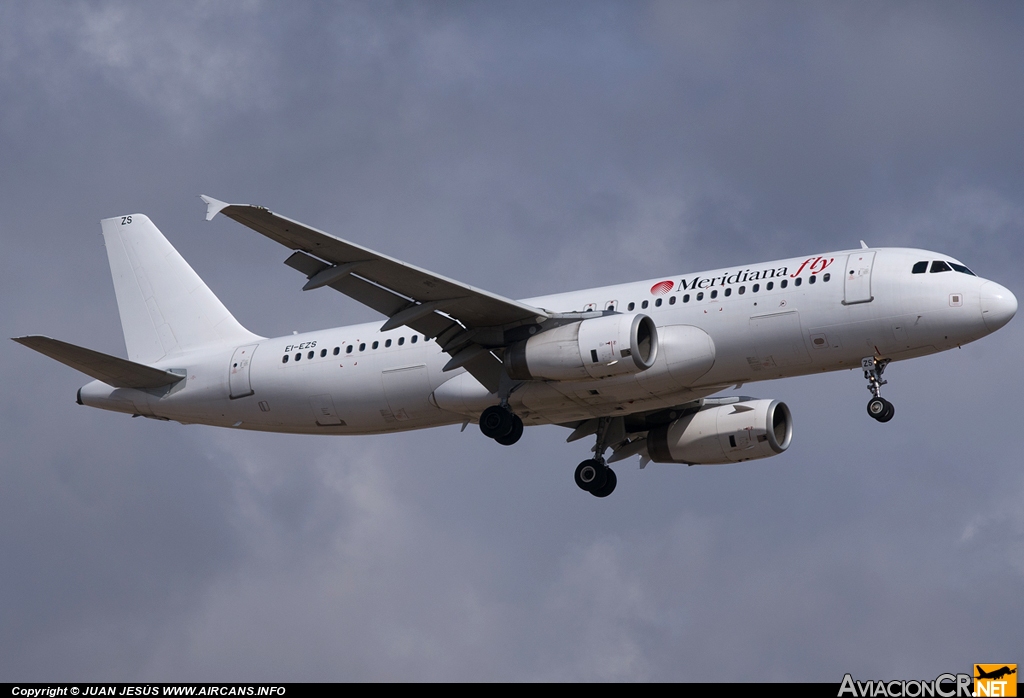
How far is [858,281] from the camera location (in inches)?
1444

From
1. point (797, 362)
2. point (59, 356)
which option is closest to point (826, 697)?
point (797, 362)

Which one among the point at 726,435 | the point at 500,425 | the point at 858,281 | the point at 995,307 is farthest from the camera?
the point at 726,435

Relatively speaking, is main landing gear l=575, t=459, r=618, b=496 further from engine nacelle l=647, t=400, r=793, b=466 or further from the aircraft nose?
the aircraft nose

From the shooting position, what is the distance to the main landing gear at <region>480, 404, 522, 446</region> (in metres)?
38.9

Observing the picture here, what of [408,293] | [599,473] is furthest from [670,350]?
[599,473]

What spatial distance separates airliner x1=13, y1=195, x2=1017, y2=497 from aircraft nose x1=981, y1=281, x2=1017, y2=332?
1.7 inches

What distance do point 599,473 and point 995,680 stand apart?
49.4 feet

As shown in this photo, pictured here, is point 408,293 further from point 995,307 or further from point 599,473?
point 995,307

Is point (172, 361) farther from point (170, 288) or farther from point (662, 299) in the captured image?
point (662, 299)

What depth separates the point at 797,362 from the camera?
122ft

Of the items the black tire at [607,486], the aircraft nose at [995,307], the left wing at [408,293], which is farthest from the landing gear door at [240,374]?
the aircraft nose at [995,307]

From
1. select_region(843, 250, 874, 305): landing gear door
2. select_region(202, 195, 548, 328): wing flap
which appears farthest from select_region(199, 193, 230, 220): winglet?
select_region(843, 250, 874, 305): landing gear door

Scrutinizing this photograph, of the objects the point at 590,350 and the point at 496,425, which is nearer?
the point at 590,350

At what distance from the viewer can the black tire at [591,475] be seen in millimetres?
44250
